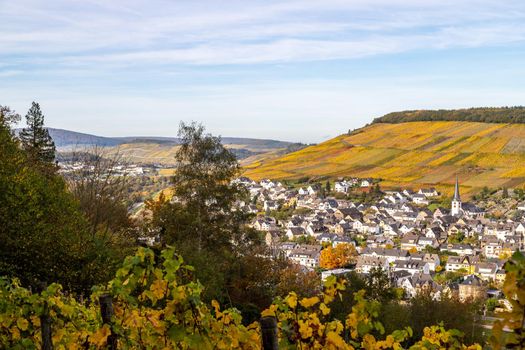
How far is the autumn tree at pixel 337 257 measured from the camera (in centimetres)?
5541

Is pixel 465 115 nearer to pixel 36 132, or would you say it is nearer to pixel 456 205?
pixel 456 205

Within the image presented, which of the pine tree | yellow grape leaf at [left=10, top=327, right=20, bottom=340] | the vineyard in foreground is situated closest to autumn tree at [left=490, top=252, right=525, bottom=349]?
the vineyard in foreground

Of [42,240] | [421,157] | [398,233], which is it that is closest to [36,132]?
[42,240]

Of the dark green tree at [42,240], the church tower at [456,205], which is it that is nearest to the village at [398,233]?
the church tower at [456,205]

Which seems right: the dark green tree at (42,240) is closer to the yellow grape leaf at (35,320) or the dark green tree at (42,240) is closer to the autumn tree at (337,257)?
the yellow grape leaf at (35,320)

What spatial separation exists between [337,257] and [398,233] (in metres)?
24.5

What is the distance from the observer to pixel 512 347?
2.31 meters

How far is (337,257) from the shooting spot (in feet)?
187

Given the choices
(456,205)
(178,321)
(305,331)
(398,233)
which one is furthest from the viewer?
(456,205)

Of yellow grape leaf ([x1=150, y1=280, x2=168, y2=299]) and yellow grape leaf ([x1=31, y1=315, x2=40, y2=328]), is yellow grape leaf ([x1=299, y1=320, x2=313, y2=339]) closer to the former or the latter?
yellow grape leaf ([x1=150, y1=280, x2=168, y2=299])

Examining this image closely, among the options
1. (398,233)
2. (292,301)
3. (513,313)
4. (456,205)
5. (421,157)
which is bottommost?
(398,233)

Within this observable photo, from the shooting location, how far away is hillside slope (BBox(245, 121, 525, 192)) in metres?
99.1

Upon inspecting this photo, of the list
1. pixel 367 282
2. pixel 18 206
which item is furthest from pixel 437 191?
pixel 18 206

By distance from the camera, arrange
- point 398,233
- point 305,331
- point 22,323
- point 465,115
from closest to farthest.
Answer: point 305,331, point 22,323, point 398,233, point 465,115
